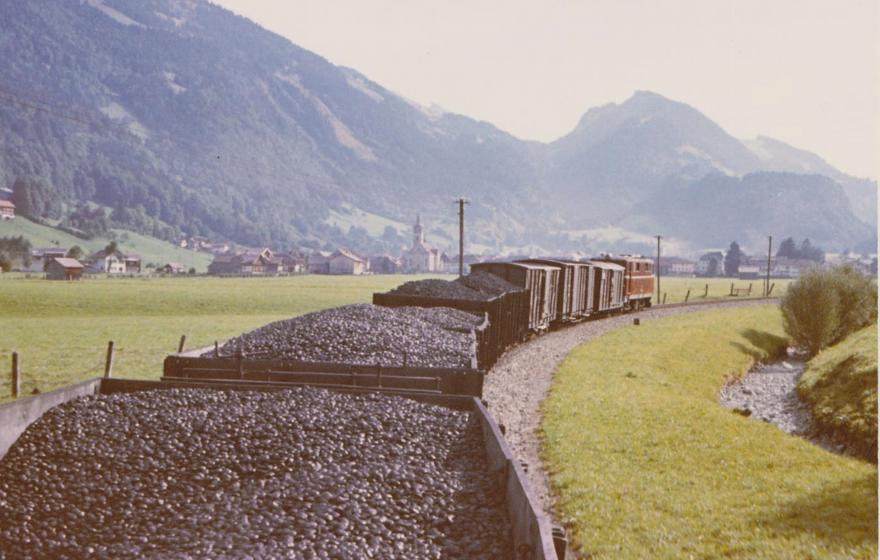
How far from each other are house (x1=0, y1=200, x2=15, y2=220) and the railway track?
151 metres

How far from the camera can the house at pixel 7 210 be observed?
152m

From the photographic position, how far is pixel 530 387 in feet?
78.1

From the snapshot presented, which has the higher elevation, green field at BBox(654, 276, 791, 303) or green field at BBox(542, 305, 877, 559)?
green field at BBox(654, 276, 791, 303)

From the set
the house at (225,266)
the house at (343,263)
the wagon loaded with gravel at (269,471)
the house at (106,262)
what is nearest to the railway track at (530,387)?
the wagon loaded with gravel at (269,471)

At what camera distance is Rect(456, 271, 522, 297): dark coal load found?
28.2 metres

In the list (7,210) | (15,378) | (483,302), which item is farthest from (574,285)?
(7,210)

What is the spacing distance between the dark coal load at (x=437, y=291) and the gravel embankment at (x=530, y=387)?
9.29ft

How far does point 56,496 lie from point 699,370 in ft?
106

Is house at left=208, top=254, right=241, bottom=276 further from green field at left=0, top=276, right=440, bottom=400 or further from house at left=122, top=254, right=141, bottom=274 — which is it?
green field at left=0, top=276, right=440, bottom=400

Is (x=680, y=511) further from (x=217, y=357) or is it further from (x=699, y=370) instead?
(x=699, y=370)

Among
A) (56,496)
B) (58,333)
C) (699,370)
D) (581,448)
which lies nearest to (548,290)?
(699,370)

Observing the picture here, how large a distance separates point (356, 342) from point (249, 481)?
6.15 metres

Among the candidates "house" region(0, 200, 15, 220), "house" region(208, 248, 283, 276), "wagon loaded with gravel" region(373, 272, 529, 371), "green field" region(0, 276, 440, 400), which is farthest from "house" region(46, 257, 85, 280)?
"house" region(0, 200, 15, 220)

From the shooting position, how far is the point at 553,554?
4750 mm
